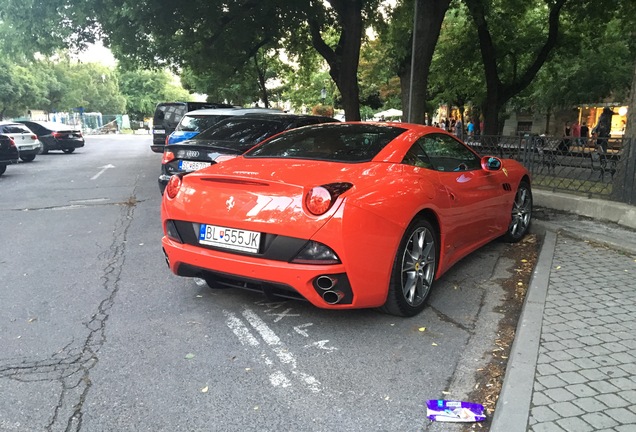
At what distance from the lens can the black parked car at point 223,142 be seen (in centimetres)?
670

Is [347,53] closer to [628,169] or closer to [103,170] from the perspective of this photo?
[103,170]

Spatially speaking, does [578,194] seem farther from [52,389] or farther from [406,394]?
[52,389]

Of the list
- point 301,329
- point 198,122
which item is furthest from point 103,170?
point 301,329

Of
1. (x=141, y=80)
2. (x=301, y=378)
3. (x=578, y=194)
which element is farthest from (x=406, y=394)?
(x=141, y=80)

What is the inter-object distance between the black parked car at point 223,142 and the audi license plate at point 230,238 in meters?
3.09

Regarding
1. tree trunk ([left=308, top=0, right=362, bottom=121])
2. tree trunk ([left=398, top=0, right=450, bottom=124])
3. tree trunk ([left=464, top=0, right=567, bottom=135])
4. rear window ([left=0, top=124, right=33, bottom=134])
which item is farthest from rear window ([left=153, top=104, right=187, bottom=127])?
tree trunk ([left=464, top=0, right=567, bottom=135])

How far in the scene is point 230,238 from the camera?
3.48 meters

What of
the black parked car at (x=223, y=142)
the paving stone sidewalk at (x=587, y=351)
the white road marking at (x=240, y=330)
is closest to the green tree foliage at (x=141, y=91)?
the black parked car at (x=223, y=142)

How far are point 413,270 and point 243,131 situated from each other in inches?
169

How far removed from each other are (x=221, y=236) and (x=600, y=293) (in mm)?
3226

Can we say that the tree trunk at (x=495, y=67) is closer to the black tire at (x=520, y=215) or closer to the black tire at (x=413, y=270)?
the black tire at (x=520, y=215)

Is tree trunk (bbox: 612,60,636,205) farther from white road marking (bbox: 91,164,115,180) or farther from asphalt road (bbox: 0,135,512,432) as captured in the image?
white road marking (bbox: 91,164,115,180)

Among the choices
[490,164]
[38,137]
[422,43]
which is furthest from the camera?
[38,137]

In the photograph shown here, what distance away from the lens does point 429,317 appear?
3916mm
